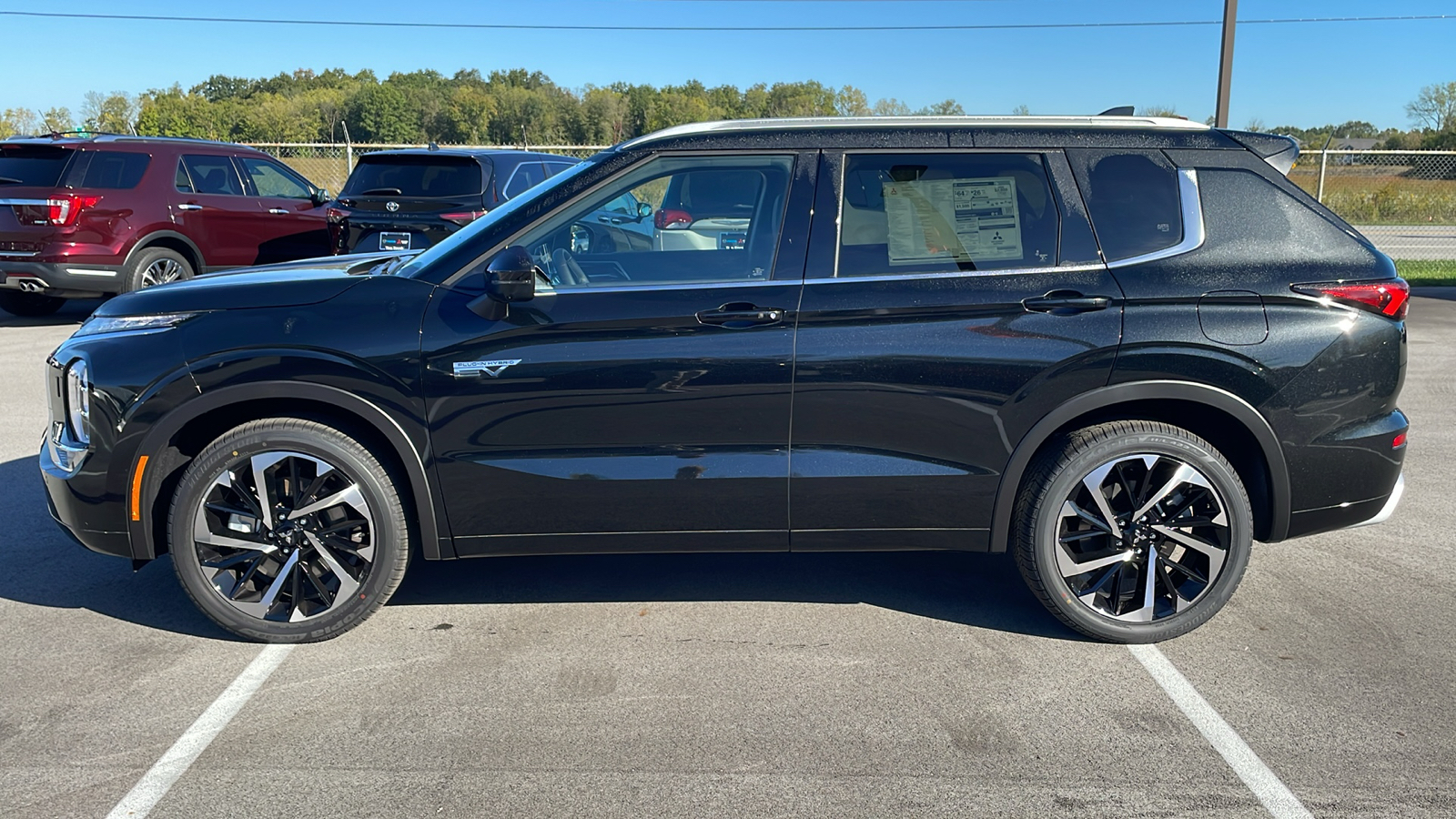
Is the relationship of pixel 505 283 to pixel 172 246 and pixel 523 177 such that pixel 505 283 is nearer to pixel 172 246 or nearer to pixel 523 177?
pixel 523 177

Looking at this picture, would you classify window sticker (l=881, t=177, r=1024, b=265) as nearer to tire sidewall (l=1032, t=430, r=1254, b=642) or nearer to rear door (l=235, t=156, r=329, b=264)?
tire sidewall (l=1032, t=430, r=1254, b=642)

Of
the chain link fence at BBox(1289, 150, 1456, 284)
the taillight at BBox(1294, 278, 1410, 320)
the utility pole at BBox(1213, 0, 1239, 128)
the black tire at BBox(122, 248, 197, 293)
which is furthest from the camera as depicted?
the chain link fence at BBox(1289, 150, 1456, 284)

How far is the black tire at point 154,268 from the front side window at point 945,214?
9.24 meters

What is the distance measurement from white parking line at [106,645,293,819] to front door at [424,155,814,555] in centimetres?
80

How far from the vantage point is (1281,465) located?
389 cm

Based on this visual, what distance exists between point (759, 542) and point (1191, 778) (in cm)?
158

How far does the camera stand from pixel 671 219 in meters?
4.09

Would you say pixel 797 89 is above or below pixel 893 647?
above

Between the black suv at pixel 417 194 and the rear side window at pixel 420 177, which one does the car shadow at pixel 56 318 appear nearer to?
the black suv at pixel 417 194

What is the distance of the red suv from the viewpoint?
35.0 feet

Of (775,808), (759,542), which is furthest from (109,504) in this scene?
(775,808)

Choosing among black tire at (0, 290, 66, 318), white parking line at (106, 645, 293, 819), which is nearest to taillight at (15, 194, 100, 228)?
black tire at (0, 290, 66, 318)

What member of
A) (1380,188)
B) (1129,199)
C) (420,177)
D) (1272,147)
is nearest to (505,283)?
(1129,199)

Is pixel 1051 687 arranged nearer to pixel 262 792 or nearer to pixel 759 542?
pixel 759 542
